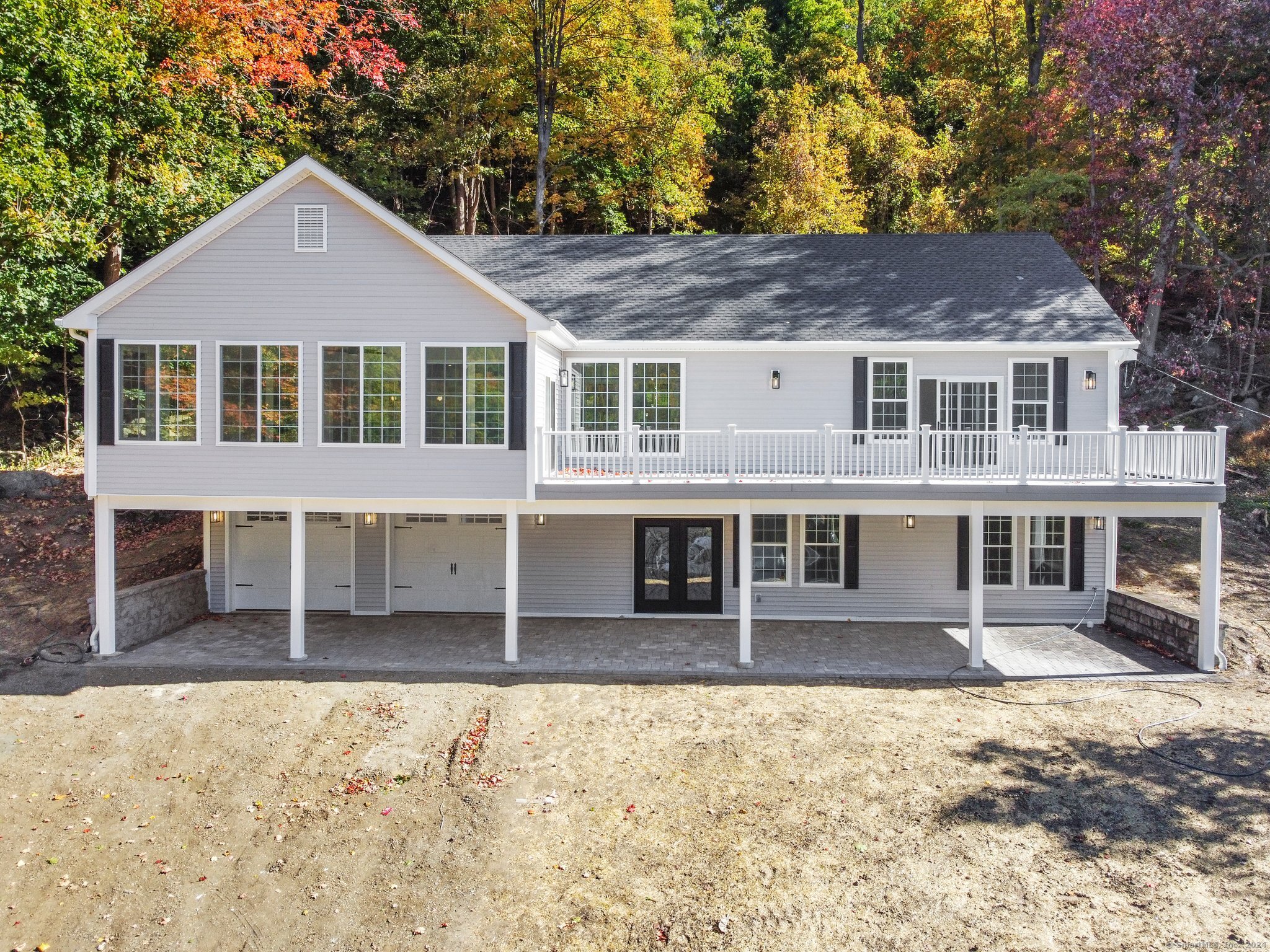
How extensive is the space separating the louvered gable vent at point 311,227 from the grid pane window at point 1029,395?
37.7 ft

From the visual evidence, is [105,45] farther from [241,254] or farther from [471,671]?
[471,671]

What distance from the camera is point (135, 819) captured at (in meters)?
7.26

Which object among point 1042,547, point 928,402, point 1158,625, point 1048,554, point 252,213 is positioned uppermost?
point 252,213

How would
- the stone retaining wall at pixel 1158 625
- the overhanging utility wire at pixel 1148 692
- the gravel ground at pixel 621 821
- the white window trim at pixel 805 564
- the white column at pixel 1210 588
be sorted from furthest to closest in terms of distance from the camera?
the white window trim at pixel 805 564 < the stone retaining wall at pixel 1158 625 < the white column at pixel 1210 588 < the overhanging utility wire at pixel 1148 692 < the gravel ground at pixel 621 821

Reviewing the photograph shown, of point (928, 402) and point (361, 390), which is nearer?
point (361, 390)

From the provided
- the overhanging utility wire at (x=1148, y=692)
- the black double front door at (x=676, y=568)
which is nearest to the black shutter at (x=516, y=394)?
the black double front door at (x=676, y=568)

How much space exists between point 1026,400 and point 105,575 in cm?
1526

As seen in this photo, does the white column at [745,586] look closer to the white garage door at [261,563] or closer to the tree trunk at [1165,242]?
the white garage door at [261,563]

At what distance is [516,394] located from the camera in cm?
1128

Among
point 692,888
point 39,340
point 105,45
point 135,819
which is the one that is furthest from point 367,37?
point 692,888

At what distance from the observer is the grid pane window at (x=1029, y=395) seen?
526 inches

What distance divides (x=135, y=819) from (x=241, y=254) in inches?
305

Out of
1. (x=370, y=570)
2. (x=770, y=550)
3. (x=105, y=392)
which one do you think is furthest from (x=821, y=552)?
(x=105, y=392)

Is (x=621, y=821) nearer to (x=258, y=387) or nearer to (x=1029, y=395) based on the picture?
(x=258, y=387)
